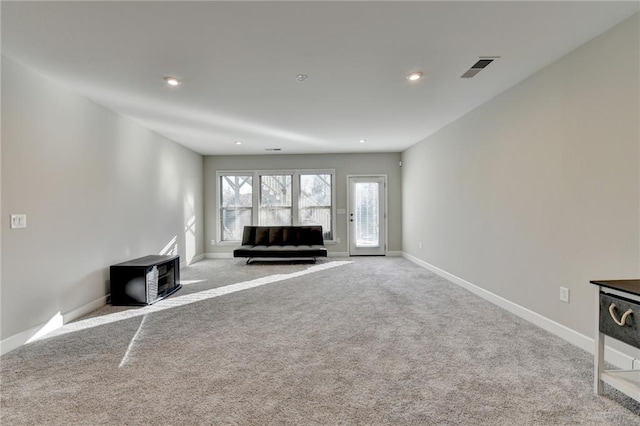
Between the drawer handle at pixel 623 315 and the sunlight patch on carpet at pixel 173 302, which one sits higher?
the drawer handle at pixel 623 315

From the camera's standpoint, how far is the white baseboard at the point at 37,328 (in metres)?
2.54

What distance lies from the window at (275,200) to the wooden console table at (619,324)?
572 cm

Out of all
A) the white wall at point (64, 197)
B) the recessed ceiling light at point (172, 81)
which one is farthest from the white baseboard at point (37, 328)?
the recessed ceiling light at point (172, 81)

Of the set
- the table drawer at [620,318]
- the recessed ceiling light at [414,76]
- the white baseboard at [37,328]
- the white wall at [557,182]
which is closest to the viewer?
the table drawer at [620,318]

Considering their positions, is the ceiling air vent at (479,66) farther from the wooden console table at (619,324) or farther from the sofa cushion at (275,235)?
the sofa cushion at (275,235)

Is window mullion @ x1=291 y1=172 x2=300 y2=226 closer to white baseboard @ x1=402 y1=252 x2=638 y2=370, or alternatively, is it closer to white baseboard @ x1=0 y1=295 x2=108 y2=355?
white baseboard @ x1=402 y1=252 x2=638 y2=370

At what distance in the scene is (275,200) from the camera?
7.51m

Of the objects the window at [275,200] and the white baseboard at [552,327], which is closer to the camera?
the white baseboard at [552,327]

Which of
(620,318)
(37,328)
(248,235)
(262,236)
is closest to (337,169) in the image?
(262,236)

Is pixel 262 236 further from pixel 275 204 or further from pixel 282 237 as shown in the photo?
pixel 275 204

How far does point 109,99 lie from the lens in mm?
3605

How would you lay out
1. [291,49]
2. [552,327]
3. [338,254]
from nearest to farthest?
[291,49] < [552,327] < [338,254]

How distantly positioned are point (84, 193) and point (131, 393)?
254cm

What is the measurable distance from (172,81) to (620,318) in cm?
393
